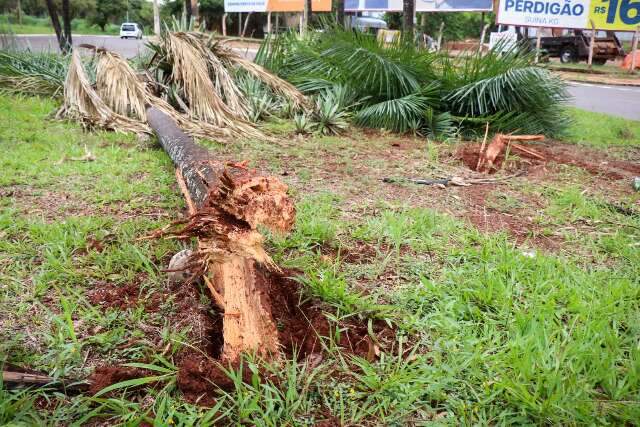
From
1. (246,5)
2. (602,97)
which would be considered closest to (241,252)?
(602,97)

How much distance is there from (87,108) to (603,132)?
6549 millimetres

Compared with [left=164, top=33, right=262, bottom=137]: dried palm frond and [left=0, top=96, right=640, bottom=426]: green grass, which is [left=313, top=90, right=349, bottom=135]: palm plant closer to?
[left=164, top=33, right=262, bottom=137]: dried palm frond

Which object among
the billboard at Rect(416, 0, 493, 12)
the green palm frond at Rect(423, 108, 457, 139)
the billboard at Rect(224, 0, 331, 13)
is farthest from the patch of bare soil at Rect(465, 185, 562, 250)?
the billboard at Rect(224, 0, 331, 13)

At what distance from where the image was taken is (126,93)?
19.0 feet

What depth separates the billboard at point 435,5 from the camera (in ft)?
63.5

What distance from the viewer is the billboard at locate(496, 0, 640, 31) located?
16.2m

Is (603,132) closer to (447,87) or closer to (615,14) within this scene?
(447,87)

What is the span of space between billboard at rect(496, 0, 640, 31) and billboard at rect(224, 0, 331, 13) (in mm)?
11066

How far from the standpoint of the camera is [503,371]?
5.71 ft

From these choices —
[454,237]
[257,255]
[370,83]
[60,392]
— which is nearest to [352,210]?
[454,237]

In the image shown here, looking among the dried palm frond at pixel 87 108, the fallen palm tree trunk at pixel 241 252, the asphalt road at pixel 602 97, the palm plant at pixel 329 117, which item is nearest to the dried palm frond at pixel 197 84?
the dried palm frond at pixel 87 108

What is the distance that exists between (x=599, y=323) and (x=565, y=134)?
497cm

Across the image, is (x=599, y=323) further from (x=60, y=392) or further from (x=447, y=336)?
(x=60, y=392)

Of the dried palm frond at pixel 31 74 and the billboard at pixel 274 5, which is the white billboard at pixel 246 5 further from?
the dried palm frond at pixel 31 74
